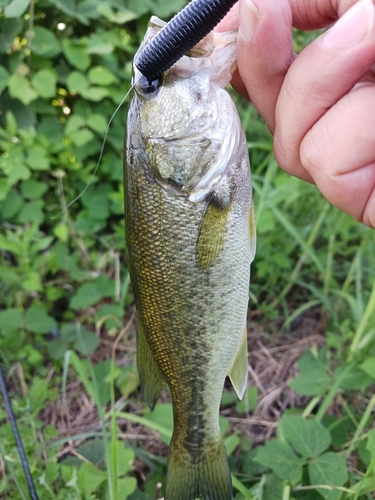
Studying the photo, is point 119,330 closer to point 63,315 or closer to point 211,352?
point 63,315

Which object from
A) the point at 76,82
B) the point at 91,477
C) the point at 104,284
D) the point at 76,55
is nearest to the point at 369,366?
the point at 91,477

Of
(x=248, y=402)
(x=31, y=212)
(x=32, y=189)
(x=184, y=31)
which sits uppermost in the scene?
(x=184, y=31)

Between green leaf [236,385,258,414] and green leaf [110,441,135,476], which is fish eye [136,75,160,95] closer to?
green leaf [110,441,135,476]

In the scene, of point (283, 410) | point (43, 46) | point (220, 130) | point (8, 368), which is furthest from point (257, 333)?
point (43, 46)

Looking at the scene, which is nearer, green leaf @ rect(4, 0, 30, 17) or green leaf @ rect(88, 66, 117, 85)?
green leaf @ rect(4, 0, 30, 17)

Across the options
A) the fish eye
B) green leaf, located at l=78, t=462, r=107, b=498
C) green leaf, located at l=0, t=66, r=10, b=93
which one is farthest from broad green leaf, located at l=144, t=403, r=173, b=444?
green leaf, located at l=0, t=66, r=10, b=93

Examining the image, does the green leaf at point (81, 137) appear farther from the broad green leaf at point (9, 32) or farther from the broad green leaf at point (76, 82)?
the broad green leaf at point (9, 32)

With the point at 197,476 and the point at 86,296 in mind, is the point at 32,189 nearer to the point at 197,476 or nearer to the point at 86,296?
the point at 86,296
